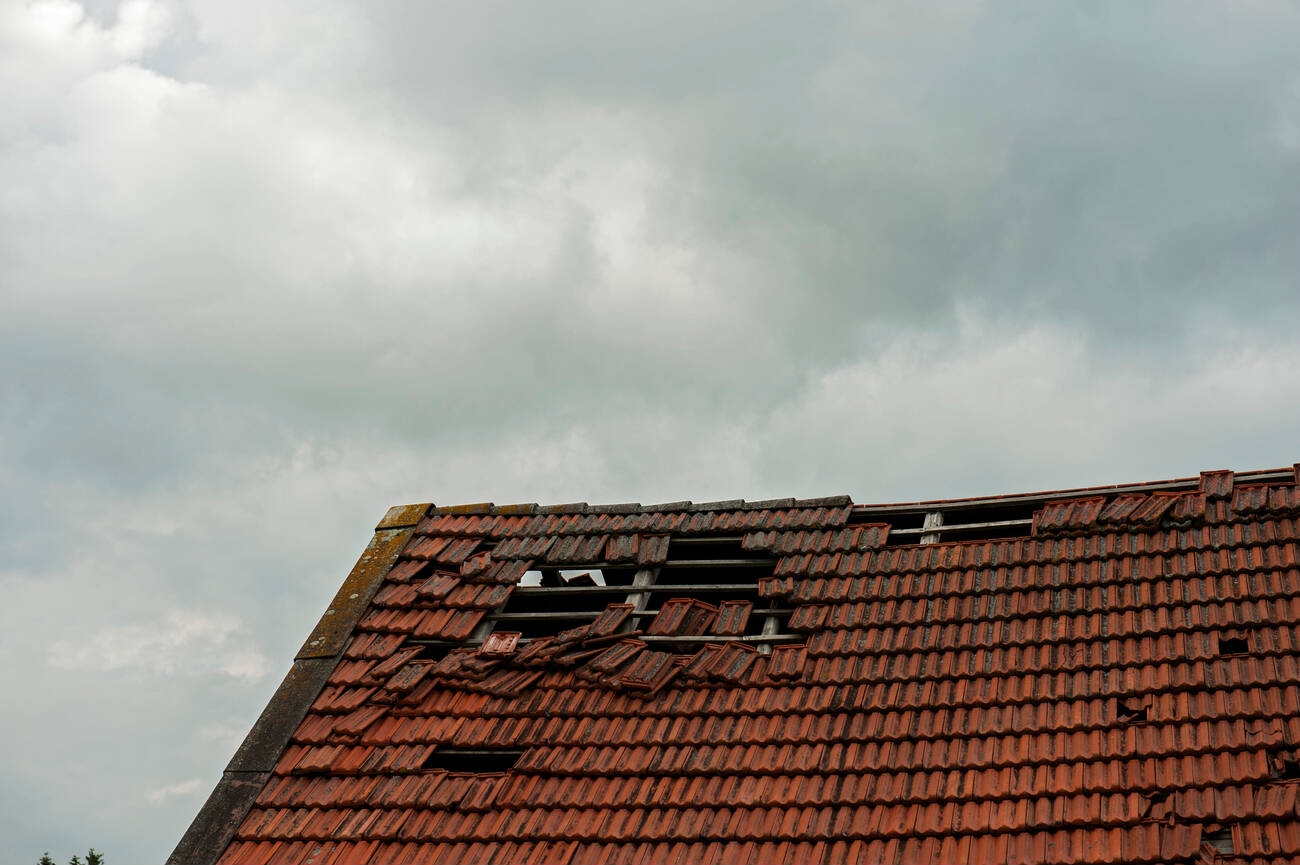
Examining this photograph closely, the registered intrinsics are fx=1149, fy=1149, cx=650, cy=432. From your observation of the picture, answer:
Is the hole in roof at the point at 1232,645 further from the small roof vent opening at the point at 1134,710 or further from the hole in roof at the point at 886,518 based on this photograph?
the hole in roof at the point at 886,518

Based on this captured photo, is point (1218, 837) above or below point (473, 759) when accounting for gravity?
below

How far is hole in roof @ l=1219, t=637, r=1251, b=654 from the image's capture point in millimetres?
7984

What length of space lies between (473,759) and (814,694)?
107 inches

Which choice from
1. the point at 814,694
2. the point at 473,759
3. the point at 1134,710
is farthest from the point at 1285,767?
the point at 473,759

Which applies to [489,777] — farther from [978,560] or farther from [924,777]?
[978,560]

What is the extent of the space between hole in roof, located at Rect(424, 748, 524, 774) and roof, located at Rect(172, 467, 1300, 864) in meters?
0.02

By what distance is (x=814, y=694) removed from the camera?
8648mm

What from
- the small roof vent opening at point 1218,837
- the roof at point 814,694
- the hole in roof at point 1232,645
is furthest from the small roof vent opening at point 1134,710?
the small roof vent opening at point 1218,837

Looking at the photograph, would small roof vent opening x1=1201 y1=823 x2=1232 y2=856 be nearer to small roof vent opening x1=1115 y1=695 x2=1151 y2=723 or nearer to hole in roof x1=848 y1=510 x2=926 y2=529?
small roof vent opening x1=1115 y1=695 x2=1151 y2=723

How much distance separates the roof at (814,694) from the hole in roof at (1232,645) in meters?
0.02

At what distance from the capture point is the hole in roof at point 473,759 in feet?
29.1

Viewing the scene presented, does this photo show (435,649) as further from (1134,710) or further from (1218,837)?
(1218,837)

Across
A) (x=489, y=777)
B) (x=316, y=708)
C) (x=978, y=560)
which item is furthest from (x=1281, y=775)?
(x=316, y=708)

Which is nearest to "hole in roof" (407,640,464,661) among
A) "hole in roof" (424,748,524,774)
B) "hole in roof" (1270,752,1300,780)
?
"hole in roof" (424,748,524,774)
